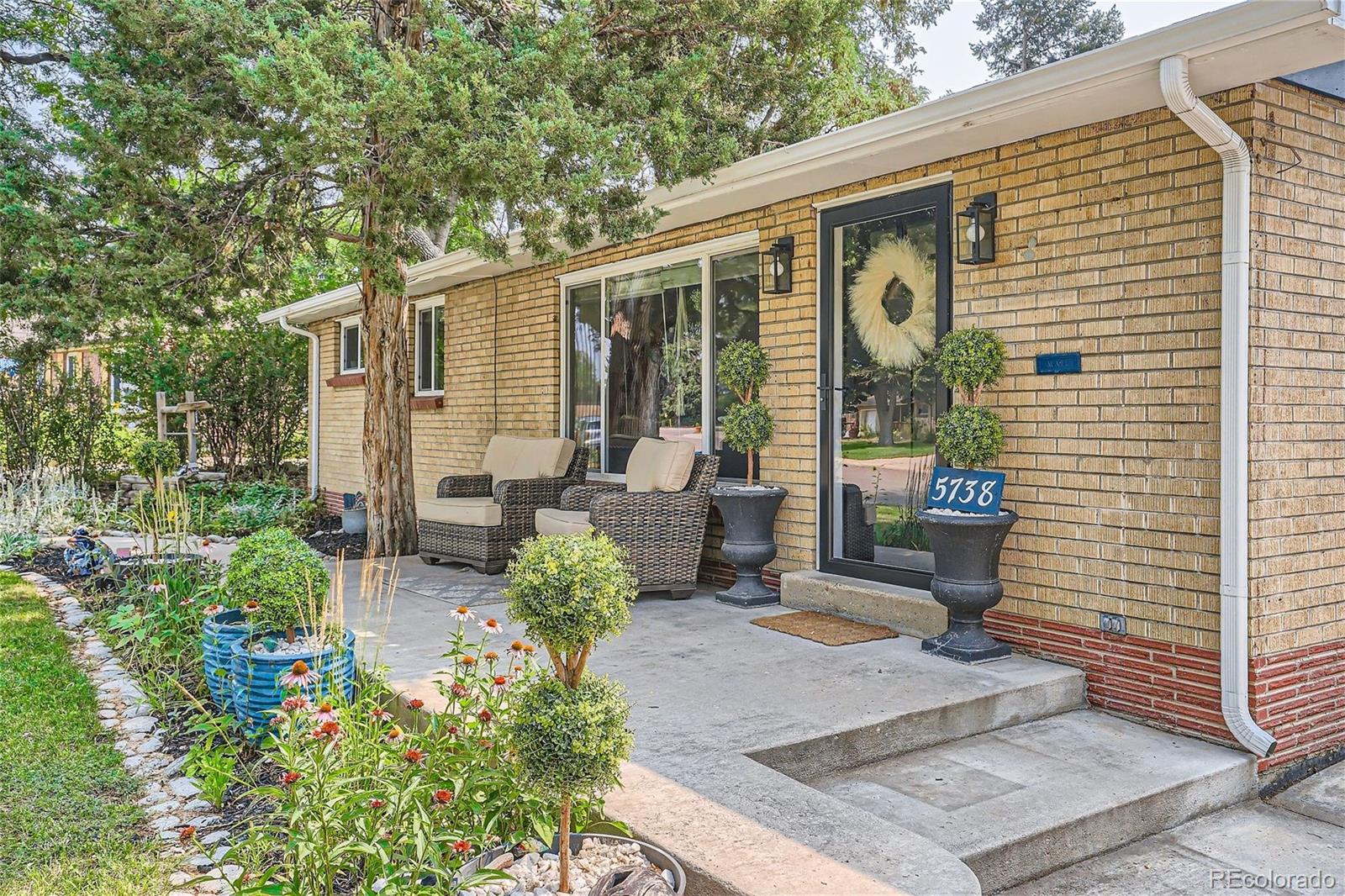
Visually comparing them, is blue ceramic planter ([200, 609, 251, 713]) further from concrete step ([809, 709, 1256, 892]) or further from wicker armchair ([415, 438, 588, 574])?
wicker armchair ([415, 438, 588, 574])

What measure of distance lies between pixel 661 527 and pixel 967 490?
2038 millimetres

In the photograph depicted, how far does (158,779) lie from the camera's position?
318 cm

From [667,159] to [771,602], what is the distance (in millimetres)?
2951

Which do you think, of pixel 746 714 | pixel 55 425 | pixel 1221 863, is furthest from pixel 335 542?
pixel 1221 863

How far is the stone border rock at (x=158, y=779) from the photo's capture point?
2510 millimetres

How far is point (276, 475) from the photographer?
43.0ft

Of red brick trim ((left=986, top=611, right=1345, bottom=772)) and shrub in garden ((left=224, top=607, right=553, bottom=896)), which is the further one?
red brick trim ((left=986, top=611, right=1345, bottom=772))

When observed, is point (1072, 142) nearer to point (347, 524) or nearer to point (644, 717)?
Answer: point (644, 717)

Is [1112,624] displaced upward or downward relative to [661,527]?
downward

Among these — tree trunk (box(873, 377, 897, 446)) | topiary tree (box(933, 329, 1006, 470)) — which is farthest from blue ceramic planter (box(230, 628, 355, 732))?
tree trunk (box(873, 377, 897, 446))

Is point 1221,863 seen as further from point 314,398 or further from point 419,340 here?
point 314,398

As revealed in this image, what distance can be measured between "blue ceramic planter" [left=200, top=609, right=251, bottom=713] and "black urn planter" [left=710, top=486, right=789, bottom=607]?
2711 mm

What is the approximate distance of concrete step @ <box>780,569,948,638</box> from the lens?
4.62 metres

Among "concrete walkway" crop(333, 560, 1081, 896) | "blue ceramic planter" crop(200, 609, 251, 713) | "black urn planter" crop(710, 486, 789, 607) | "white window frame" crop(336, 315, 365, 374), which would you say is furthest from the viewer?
"white window frame" crop(336, 315, 365, 374)
